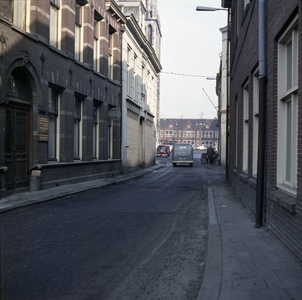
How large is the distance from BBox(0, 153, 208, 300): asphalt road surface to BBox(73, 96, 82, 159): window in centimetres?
687

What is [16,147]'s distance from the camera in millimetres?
10961

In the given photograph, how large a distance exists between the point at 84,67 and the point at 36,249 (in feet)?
38.7

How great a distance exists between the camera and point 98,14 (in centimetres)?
1730

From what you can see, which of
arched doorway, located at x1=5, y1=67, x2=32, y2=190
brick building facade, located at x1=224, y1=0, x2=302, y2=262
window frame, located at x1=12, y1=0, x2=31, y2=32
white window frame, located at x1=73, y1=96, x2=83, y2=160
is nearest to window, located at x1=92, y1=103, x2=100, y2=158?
white window frame, located at x1=73, y1=96, x2=83, y2=160

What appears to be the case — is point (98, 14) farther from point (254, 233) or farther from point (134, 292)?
point (134, 292)

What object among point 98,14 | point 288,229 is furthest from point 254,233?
point 98,14

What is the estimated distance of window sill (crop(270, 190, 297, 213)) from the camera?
4.47 metres

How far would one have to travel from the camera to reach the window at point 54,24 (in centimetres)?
1316

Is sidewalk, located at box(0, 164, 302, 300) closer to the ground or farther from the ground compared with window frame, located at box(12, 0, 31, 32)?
closer to the ground

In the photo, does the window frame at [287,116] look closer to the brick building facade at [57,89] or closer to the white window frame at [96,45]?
the brick building facade at [57,89]

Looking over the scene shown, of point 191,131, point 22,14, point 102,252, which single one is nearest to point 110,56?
point 22,14

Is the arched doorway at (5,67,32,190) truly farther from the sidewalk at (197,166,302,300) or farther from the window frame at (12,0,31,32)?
the sidewalk at (197,166,302,300)

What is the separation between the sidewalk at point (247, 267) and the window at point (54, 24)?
9.89 meters

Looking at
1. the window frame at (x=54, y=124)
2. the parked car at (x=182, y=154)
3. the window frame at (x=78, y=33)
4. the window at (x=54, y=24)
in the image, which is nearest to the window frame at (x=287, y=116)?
the window frame at (x=54, y=124)
